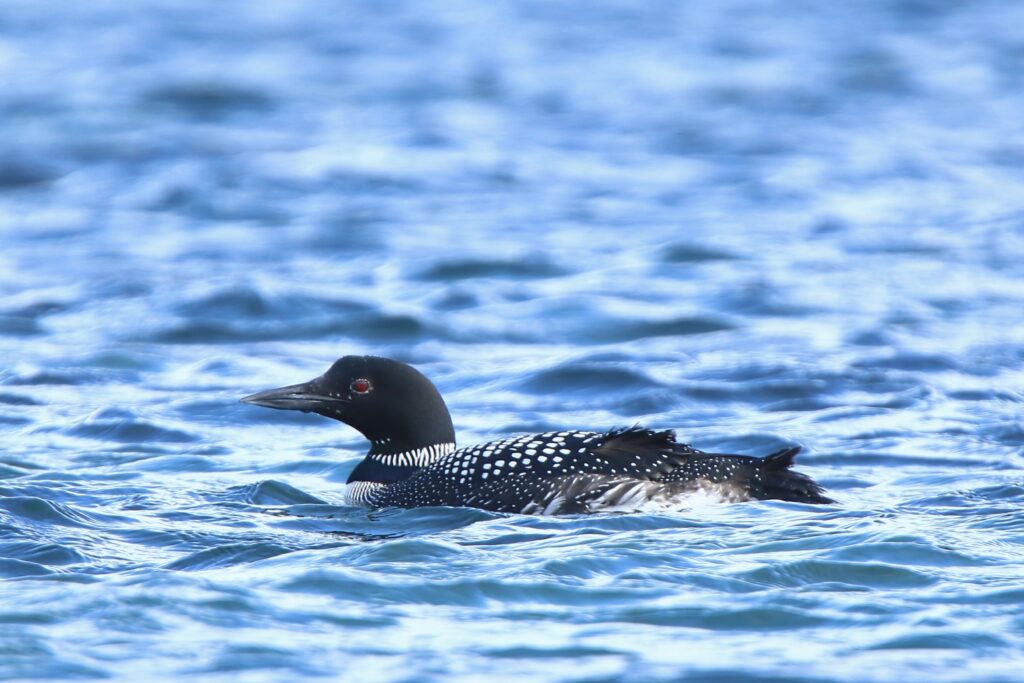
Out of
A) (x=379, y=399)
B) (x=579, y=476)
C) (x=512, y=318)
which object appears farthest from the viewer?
(x=512, y=318)

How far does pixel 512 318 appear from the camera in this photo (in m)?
10.9

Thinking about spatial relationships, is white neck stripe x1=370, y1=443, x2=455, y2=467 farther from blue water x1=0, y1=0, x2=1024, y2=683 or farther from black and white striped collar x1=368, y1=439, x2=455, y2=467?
blue water x1=0, y1=0, x2=1024, y2=683

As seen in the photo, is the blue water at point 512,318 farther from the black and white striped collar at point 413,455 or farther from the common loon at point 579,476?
the black and white striped collar at point 413,455

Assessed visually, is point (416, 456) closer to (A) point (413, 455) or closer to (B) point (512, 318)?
(A) point (413, 455)

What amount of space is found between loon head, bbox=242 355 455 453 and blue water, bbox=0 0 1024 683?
386 millimetres

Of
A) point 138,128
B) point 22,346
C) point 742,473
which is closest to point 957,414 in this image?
point 742,473

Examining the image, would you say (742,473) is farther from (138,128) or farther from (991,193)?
(138,128)

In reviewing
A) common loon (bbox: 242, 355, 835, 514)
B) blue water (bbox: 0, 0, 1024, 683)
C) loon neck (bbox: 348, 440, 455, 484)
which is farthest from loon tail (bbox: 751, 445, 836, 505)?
loon neck (bbox: 348, 440, 455, 484)

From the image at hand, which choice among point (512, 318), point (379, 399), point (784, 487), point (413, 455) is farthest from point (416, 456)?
point (512, 318)

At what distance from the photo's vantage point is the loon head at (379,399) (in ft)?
23.5

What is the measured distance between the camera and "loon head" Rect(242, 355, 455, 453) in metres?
7.17

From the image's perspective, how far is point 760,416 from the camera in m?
8.61

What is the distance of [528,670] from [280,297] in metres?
6.42

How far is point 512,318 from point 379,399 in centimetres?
380
